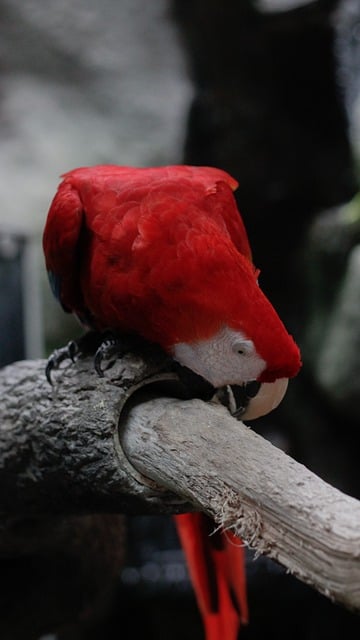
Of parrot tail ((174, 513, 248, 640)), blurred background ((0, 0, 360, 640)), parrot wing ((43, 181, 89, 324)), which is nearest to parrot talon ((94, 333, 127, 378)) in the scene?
parrot wing ((43, 181, 89, 324))

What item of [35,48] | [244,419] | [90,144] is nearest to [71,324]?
[90,144]

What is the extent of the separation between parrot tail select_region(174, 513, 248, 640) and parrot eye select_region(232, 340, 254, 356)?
1.25 ft

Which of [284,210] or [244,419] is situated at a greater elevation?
[244,419]

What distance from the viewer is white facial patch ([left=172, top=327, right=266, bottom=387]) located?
0.76 metres

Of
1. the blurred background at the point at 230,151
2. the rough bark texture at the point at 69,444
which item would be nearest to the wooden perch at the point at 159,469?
the rough bark texture at the point at 69,444

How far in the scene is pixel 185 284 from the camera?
0.79m

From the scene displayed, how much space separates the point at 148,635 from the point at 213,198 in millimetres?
1477

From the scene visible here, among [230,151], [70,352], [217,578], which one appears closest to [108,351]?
[70,352]

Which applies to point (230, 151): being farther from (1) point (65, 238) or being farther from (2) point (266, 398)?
(2) point (266, 398)

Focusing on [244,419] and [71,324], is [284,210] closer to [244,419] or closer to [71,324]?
[71,324]

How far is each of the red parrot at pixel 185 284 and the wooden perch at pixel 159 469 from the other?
0.06 metres

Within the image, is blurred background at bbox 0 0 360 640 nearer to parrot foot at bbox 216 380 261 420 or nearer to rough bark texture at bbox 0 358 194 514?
rough bark texture at bbox 0 358 194 514

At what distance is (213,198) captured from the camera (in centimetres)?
93

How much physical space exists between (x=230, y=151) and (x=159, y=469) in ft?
4.05
